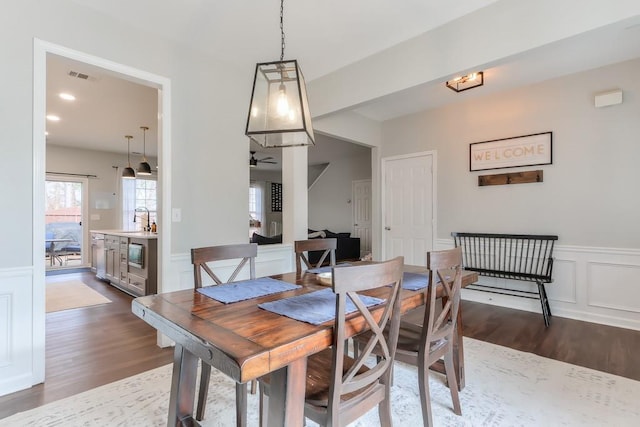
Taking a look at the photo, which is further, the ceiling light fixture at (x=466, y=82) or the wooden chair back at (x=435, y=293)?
the ceiling light fixture at (x=466, y=82)

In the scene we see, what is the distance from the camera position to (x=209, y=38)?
109 inches

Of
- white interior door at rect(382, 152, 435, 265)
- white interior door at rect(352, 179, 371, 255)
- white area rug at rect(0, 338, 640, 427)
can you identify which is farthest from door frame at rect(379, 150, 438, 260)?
white interior door at rect(352, 179, 371, 255)

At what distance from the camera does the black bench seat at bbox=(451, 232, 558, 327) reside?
137 inches

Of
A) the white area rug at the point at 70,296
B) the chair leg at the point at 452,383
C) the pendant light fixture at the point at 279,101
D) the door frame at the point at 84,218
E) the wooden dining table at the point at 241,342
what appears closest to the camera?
the wooden dining table at the point at 241,342

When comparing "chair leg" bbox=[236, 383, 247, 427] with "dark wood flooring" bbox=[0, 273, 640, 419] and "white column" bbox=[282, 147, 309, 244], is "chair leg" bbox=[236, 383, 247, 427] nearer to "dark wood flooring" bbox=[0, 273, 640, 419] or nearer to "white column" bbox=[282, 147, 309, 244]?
"dark wood flooring" bbox=[0, 273, 640, 419]

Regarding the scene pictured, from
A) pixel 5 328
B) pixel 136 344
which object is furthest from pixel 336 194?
pixel 5 328

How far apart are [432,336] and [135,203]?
26.1 ft

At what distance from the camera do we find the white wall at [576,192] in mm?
3199

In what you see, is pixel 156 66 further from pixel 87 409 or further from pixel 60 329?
pixel 60 329

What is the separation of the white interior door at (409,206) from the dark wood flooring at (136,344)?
47.5 inches

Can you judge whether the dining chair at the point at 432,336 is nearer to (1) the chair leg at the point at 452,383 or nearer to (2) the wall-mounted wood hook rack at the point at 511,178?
(1) the chair leg at the point at 452,383

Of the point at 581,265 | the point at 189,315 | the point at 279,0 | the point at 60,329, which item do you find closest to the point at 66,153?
the point at 60,329

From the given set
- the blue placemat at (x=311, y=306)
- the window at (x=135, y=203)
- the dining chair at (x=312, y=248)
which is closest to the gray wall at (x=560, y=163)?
the dining chair at (x=312, y=248)

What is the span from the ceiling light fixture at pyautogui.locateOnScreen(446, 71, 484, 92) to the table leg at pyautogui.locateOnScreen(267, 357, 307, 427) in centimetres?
339
